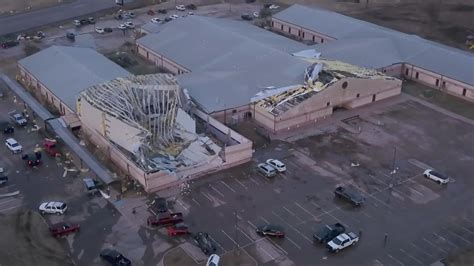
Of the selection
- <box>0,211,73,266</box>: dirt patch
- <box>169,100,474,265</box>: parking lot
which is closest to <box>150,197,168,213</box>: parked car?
<box>169,100,474,265</box>: parking lot

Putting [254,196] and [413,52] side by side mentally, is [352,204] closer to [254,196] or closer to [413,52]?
[254,196]

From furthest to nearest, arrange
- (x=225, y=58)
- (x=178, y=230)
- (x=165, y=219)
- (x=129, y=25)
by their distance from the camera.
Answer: (x=129, y=25) < (x=225, y=58) < (x=165, y=219) < (x=178, y=230)

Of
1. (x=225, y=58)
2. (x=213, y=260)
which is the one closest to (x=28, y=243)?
(x=213, y=260)

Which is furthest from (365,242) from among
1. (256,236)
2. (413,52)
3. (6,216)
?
(413,52)

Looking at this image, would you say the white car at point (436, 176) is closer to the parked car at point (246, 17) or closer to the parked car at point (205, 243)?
the parked car at point (205, 243)

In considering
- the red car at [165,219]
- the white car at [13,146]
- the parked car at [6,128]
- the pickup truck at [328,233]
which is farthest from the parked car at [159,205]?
the parked car at [6,128]

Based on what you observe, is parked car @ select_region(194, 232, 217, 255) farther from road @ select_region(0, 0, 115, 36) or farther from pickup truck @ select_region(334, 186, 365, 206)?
road @ select_region(0, 0, 115, 36)

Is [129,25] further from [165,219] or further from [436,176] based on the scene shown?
[436,176]
